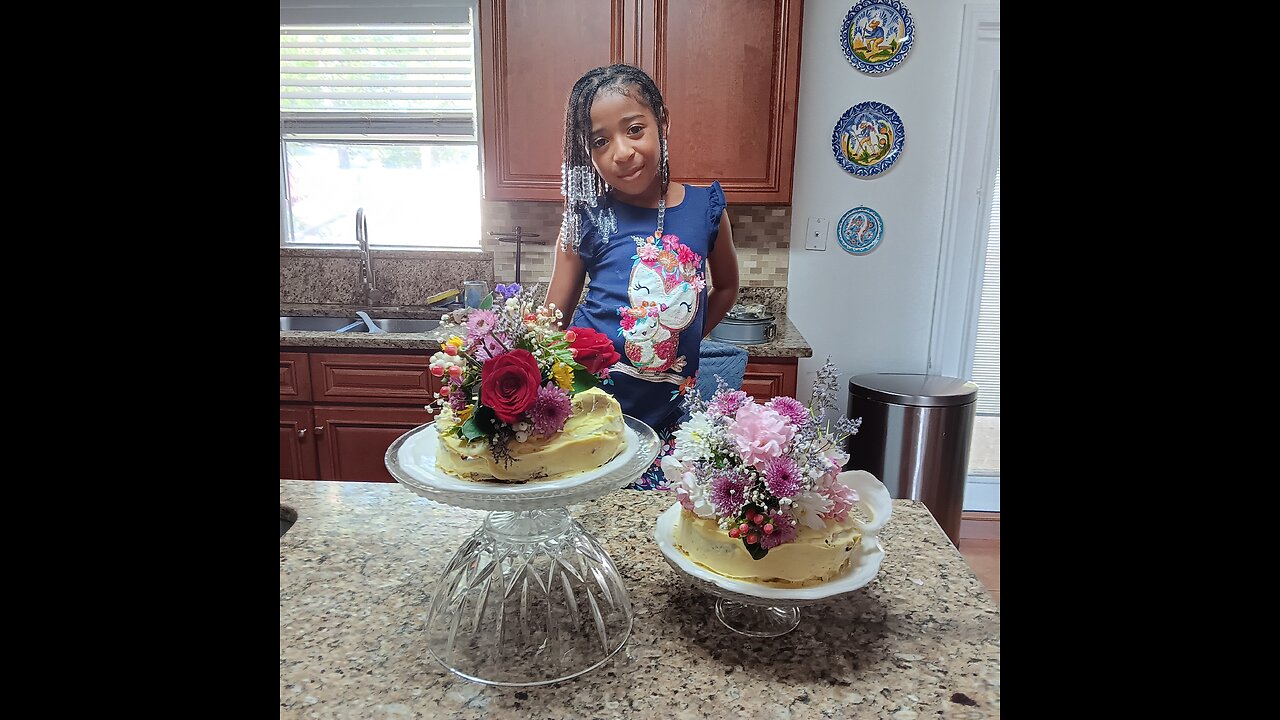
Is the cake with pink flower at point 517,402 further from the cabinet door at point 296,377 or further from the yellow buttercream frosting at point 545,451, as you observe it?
the cabinet door at point 296,377

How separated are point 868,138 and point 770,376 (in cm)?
107

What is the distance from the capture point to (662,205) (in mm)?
1360

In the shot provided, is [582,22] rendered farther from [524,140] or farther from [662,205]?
[662,205]

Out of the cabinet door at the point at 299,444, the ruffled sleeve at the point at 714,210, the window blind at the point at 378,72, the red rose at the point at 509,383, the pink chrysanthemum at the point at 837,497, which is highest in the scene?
the window blind at the point at 378,72

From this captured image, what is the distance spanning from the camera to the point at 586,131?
50.4 inches

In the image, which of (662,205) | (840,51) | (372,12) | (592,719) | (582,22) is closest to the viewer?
(592,719)

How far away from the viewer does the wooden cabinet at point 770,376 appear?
2.20 meters

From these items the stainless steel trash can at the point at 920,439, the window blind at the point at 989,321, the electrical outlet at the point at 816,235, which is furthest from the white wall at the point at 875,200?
the stainless steel trash can at the point at 920,439

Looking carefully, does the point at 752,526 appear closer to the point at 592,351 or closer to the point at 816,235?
the point at 592,351

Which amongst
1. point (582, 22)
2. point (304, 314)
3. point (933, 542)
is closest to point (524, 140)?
point (582, 22)

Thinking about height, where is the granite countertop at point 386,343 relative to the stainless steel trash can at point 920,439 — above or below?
above

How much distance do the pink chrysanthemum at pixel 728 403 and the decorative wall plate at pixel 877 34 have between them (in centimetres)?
221

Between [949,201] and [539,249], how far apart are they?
1677mm

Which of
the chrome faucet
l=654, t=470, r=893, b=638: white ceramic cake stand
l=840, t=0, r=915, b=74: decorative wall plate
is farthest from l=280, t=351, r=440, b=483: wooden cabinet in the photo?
l=840, t=0, r=915, b=74: decorative wall plate
